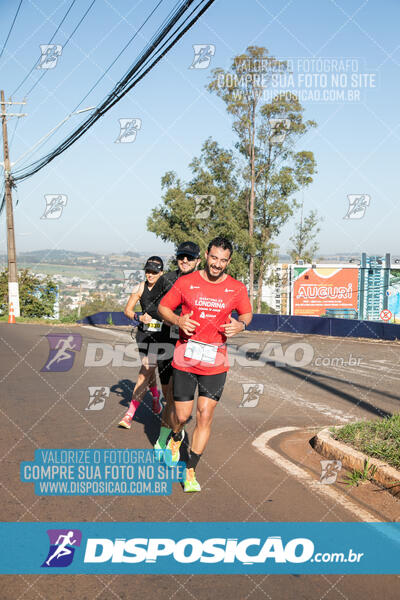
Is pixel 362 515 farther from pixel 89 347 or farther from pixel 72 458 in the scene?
pixel 89 347

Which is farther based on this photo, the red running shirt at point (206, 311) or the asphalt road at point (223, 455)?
the red running shirt at point (206, 311)

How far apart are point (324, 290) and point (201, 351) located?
4201cm

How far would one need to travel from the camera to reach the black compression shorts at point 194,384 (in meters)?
4.80

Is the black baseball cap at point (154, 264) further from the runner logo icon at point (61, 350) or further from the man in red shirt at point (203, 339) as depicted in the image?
the runner logo icon at point (61, 350)

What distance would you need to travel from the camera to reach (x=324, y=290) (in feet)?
149

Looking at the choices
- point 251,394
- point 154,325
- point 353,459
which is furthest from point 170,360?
point 251,394

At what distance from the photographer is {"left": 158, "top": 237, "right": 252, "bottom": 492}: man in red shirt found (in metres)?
4.77

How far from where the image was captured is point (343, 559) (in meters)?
3.67

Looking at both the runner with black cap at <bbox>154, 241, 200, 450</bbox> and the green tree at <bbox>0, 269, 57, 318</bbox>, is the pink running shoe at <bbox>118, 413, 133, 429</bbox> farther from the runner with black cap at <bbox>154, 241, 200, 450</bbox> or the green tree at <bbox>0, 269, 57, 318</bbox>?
the green tree at <bbox>0, 269, 57, 318</bbox>

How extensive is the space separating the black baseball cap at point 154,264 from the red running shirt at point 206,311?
5.62 feet

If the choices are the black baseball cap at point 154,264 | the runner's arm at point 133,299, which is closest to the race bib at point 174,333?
the runner's arm at point 133,299

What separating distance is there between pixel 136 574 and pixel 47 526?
896 millimetres

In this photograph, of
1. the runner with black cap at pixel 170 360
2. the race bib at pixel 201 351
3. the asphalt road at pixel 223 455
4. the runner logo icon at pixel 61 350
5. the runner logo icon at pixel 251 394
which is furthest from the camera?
the runner logo icon at pixel 61 350

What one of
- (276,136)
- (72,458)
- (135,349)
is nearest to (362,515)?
(72,458)
